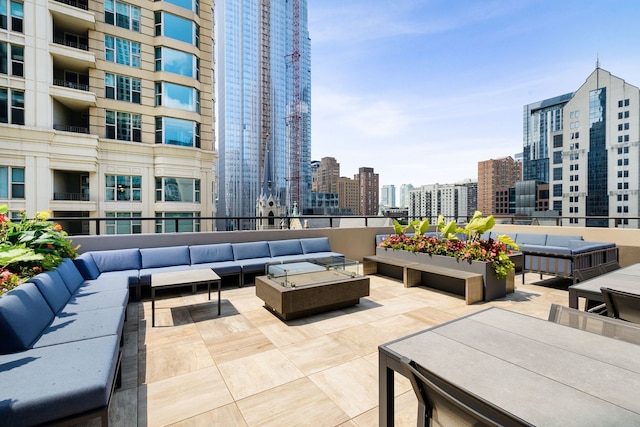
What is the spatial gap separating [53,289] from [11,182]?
508 inches

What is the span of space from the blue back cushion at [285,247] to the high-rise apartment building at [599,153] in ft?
194

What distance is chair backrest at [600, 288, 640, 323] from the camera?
218 cm

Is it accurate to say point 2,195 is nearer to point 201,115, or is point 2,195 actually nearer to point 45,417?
point 201,115

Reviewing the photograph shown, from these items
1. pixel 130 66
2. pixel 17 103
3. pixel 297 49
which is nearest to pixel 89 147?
pixel 17 103

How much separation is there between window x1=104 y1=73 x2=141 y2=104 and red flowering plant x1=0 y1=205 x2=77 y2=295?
12.6 metres

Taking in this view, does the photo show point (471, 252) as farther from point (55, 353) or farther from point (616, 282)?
point (55, 353)

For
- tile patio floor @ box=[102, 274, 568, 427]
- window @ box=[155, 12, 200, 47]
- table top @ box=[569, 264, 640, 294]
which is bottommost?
tile patio floor @ box=[102, 274, 568, 427]

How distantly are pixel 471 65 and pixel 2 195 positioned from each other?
58.0 ft

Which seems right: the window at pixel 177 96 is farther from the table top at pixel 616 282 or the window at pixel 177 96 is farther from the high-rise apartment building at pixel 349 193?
the high-rise apartment building at pixel 349 193

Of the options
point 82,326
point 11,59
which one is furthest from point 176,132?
point 82,326

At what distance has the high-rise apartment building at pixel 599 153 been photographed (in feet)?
163

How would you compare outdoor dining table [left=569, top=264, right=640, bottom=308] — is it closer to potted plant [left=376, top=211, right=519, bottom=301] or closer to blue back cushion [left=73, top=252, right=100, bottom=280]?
potted plant [left=376, top=211, right=519, bottom=301]

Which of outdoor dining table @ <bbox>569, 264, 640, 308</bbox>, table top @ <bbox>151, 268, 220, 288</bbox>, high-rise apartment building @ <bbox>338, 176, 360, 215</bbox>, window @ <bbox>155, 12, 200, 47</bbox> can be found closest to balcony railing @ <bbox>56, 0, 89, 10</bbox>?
window @ <bbox>155, 12, 200, 47</bbox>

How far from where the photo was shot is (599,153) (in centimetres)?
5281
